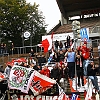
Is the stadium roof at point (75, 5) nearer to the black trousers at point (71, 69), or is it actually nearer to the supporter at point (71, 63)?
the supporter at point (71, 63)

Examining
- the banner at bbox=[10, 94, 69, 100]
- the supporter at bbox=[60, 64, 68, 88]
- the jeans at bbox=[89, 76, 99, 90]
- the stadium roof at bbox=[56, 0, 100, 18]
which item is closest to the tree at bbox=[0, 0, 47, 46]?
the stadium roof at bbox=[56, 0, 100, 18]

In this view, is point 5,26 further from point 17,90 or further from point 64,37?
point 17,90

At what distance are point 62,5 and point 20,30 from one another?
26.9ft

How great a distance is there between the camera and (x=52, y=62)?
19953 millimetres

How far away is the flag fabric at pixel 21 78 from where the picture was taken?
1448 cm

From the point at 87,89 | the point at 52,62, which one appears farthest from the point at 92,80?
the point at 52,62

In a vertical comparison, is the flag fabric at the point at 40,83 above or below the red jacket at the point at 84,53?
below

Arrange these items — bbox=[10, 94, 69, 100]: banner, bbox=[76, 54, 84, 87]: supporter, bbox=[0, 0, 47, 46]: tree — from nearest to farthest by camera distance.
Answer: bbox=[10, 94, 69, 100]: banner, bbox=[76, 54, 84, 87]: supporter, bbox=[0, 0, 47, 46]: tree

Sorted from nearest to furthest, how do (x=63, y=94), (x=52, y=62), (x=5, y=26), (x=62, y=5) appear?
(x=63, y=94), (x=52, y=62), (x=62, y=5), (x=5, y=26)

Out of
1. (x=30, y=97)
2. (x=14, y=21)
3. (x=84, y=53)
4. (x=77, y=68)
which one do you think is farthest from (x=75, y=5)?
(x=30, y=97)

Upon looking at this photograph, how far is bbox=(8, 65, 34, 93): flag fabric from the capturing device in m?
14.5

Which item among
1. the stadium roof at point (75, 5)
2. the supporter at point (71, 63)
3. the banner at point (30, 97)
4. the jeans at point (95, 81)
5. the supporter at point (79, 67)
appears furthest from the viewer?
the stadium roof at point (75, 5)

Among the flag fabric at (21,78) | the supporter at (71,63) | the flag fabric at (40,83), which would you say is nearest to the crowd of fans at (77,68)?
the supporter at (71,63)

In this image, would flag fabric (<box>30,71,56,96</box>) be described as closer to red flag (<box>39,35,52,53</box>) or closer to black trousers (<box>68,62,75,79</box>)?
black trousers (<box>68,62,75,79</box>)
